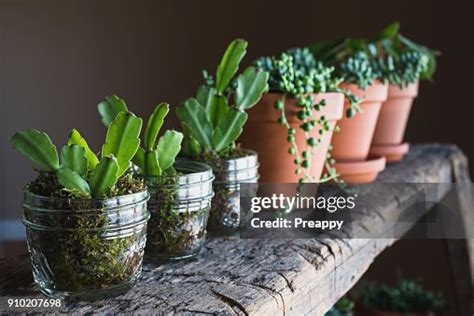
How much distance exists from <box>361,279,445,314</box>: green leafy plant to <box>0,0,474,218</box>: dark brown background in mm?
960

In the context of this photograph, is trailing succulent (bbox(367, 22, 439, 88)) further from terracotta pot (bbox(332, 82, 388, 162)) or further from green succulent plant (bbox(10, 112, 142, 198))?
green succulent plant (bbox(10, 112, 142, 198))

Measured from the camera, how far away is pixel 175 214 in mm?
815

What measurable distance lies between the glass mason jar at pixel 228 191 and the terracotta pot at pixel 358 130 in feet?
1.16

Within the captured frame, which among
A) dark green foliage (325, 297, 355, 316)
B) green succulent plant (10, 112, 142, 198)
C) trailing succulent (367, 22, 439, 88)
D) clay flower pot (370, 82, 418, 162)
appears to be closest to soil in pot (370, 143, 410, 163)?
clay flower pot (370, 82, 418, 162)

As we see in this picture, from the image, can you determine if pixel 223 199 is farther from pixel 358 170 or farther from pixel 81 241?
pixel 358 170

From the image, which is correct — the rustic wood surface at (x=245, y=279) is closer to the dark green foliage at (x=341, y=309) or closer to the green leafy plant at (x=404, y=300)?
the dark green foliage at (x=341, y=309)

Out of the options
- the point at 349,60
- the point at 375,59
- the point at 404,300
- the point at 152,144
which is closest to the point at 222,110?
the point at 152,144

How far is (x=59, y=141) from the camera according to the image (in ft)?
10.8

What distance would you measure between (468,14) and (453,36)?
85mm

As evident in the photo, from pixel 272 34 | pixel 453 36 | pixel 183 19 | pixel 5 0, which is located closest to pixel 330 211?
pixel 453 36

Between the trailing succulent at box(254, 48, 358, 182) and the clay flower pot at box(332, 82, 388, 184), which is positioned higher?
the trailing succulent at box(254, 48, 358, 182)

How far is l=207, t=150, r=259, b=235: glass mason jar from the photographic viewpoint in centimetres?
93

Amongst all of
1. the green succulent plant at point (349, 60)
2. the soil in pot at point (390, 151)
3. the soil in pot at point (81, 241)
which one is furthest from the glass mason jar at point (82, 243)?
the soil in pot at point (390, 151)

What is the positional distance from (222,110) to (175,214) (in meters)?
0.18
